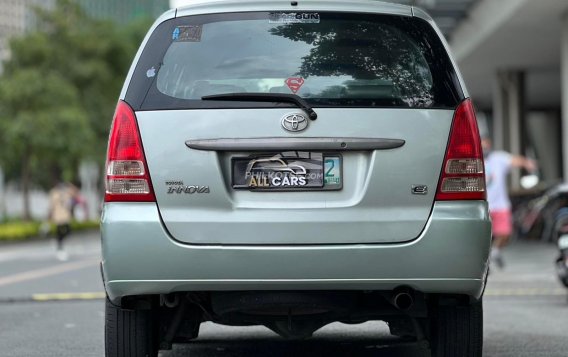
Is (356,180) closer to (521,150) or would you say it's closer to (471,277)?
(471,277)

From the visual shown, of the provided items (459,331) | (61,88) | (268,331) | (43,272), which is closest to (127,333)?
(459,331)

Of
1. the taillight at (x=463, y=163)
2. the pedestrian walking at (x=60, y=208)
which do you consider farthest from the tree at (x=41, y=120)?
the taillight at (x=463, y=163)

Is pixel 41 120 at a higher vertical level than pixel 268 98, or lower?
higher

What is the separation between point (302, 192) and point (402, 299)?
660 millimetres

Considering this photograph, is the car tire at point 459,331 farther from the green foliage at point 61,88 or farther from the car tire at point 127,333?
the green foliage at point 61,88

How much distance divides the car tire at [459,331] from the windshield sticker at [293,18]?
57.4 inches

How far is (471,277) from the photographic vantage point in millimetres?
5000

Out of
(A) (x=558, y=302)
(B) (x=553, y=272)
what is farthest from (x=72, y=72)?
(A) (x=558, y=302)

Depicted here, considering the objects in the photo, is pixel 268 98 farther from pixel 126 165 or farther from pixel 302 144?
pixel 126 165

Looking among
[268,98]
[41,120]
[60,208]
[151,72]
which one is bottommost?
[60,208]

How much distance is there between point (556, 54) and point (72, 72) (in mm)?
23050

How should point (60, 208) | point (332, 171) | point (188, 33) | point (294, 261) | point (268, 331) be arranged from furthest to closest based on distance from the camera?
1. point (60, 208)
2. point (268, 331)
3. point (188, 33)
4. point (332, 171)
5. point (294, 261)

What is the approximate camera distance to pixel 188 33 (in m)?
5.21

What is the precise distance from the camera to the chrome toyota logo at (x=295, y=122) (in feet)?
16.4
